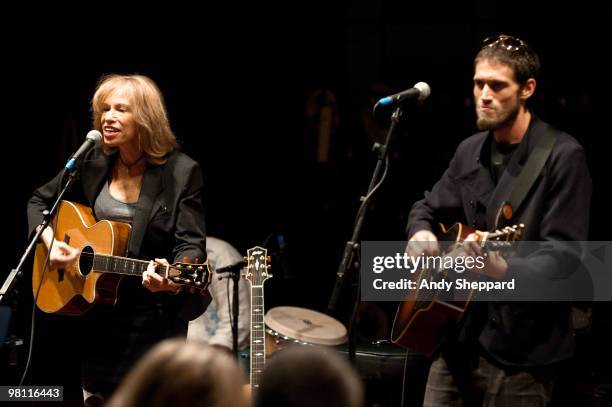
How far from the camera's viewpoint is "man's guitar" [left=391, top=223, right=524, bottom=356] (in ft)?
11.7

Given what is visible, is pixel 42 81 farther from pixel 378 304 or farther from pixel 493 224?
pixel 493 224

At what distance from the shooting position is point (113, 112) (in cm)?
414

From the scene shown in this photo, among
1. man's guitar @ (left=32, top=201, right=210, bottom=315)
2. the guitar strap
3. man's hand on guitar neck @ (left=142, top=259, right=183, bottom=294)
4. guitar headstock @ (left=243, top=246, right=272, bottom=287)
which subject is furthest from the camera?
guitar headstock @ (left=243, top=246, right=272, bottom=287)

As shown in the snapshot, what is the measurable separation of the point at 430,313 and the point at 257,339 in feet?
3.73

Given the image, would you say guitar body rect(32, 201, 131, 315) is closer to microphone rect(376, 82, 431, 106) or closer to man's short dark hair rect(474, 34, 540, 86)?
microphone rect(376, 82, 431, 106)

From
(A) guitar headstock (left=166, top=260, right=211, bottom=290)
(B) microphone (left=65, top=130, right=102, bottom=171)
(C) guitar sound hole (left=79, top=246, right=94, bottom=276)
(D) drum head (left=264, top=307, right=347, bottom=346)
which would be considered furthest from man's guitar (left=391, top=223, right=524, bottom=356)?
(D) drum head (left=264, top=307, right=347, bottom=346)

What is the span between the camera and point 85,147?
12.8 feet

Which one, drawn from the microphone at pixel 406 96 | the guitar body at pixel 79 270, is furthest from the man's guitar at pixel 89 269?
the microphone at pixel 406 96

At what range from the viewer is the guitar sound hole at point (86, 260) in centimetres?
411

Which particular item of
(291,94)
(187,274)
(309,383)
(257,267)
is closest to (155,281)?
(187,274)

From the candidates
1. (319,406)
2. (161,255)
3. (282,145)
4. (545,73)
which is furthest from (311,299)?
(319,406)

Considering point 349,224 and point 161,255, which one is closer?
point 161,255

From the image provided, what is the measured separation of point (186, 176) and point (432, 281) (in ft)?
4.37

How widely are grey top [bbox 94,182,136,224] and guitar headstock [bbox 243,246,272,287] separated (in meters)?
0.80
